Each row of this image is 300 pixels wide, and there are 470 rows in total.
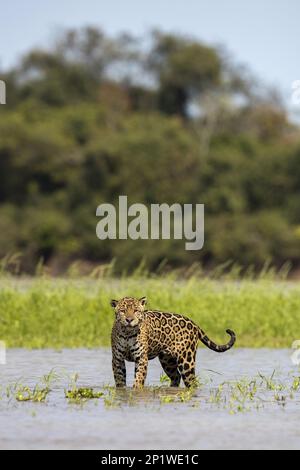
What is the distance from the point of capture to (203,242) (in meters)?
48.3

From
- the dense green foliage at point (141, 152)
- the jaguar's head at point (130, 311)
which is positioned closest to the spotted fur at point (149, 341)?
the jaguar's head at point (130, 311)

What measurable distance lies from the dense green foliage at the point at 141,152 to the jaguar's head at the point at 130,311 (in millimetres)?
36412

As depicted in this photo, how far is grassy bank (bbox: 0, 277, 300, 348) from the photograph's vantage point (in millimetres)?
16094

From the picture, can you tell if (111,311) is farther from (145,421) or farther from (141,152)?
(141,152)

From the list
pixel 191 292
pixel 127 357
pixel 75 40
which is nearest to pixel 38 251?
pixel 75 40

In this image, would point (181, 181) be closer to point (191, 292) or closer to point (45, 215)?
point (45, 215)

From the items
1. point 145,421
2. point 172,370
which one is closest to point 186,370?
point 172,370

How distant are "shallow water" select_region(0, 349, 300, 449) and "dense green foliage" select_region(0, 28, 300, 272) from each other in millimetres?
36375

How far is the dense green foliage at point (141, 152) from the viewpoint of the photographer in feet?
160

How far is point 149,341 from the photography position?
429 inches

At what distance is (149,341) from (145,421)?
64.2 inches

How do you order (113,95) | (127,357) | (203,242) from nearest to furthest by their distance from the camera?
(127,357) < (203,242) < (113,95)

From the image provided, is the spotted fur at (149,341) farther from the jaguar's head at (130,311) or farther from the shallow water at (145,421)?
the shallow water at (145,421)

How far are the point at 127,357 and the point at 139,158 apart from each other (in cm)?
4106
